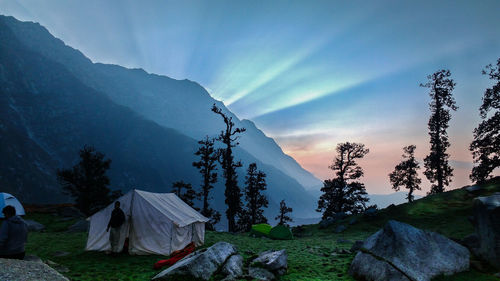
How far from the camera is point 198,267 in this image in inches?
362

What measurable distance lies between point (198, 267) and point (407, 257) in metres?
7.99

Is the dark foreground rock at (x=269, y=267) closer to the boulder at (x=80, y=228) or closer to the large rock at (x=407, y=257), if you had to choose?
the large rock at (x=407, y=257)

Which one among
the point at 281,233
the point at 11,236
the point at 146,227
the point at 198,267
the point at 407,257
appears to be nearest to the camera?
the point at 11,236

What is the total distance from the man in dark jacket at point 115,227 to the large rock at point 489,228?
18.8 meters

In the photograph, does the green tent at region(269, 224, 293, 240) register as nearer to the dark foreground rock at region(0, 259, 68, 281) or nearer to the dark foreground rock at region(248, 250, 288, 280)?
the dark foreground rock at region(248, 250, 288, 280)

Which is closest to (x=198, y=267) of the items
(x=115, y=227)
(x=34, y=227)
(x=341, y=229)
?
(x=115, y=227)

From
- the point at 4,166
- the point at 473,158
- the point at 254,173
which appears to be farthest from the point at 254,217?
the point at 4,166

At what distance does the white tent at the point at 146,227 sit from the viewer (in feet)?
51.3

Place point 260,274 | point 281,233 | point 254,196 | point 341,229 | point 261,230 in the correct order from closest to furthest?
point 260,274 → point 281,233 → point 261,230 → point 341,229 → point 254,196

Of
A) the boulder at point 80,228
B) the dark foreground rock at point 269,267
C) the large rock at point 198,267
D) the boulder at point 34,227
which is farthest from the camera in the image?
the boulder at point 34,227

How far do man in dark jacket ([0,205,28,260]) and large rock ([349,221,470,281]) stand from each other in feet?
41.1

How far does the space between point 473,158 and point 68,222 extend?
5350 centimetres

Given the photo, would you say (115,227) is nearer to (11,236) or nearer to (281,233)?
(11,236)

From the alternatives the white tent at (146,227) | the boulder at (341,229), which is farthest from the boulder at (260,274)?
the boulder at (341,229)
